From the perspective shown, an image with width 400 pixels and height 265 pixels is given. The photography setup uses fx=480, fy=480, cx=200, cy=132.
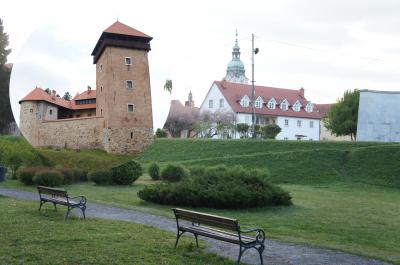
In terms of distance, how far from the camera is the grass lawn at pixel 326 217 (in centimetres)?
1195

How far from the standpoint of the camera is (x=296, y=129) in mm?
70188

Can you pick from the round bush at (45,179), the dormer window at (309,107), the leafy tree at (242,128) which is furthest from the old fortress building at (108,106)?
the dormer window at (309,107)

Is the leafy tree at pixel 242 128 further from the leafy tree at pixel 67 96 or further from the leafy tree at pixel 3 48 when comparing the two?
the leafy tree at pixel 67 96

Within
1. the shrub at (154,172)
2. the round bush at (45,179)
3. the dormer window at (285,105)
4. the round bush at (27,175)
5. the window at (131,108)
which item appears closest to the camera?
the window at (131,108)

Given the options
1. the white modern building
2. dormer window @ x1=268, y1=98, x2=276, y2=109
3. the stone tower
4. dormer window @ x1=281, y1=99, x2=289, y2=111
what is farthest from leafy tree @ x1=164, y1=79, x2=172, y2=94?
dormer window @ x1=281, y1=99, x2=289, y2=111

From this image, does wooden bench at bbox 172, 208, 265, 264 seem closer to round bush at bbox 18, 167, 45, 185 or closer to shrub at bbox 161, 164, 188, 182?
round bush at bbox 18, 167, 45, 185

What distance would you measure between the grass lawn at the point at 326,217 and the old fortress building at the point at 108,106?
7799mm

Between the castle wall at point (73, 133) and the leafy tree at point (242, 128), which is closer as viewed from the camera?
the castle wall at point (73, 133)

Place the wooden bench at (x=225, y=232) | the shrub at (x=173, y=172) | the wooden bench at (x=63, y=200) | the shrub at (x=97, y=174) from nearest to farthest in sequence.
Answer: the shrub at (x=97, y=174) < the wooden bench at (x=225, y=232) < the wooden bench at (x=63, y=200) < the shrub at (x=173, y=172)

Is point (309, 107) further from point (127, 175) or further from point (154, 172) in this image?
point (127, 175)

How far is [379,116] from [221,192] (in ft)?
94.4

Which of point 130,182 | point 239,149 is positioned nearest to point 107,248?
point 130,182

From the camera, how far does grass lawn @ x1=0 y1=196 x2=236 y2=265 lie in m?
8.11

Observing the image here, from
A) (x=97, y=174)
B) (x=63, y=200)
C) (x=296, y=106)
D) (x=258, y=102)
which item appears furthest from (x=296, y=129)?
(x=97, y=174)
